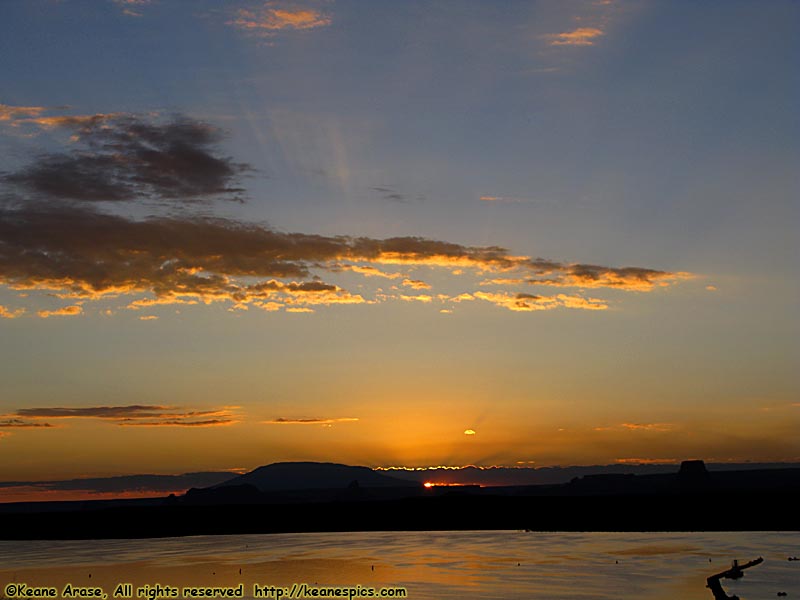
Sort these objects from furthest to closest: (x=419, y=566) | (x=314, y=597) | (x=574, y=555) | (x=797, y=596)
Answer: (x=574, y=555) < (x=419, y=566) < (x=314, y=597) < (x=797, y=596)

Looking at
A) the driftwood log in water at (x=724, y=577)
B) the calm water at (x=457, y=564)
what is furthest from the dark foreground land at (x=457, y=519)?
the driftwood log in water at (x=724, y=577)

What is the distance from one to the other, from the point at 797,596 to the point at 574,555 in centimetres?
2494

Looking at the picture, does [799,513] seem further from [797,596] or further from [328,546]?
[797,596]

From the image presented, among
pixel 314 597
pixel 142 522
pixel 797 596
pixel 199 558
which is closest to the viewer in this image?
pixel 797 596

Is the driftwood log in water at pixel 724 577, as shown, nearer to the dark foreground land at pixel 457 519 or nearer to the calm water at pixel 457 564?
the calm water at pixel 457 564

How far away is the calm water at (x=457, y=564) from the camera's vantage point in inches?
1833

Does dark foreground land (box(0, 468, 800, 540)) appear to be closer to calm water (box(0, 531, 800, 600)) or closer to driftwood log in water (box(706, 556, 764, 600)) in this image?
calm water (box(0, 531, 800, 600))

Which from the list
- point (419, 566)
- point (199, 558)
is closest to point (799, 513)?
point (419, 566)

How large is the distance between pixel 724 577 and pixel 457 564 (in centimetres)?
1842

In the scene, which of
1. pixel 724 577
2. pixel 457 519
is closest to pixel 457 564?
pixel 724 577

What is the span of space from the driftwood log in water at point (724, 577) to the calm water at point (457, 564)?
0.59m

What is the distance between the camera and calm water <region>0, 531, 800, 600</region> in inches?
1833

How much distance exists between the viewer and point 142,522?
133625 mm

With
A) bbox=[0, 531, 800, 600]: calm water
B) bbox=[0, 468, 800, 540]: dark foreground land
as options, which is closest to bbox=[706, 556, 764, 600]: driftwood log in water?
bbox=[0, 531, 800, 600]: calm water
